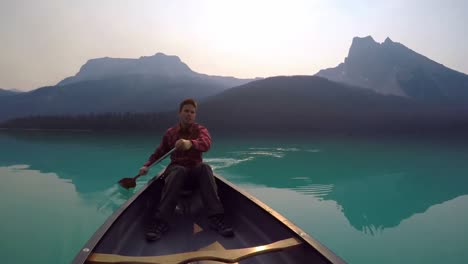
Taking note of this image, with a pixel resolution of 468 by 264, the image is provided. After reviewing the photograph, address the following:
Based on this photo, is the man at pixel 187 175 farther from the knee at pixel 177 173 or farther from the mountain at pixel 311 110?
the mountain at pixel 311 110

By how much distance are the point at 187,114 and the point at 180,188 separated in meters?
1.07

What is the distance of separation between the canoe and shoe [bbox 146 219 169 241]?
6cm

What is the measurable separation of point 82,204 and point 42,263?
393 centimetres

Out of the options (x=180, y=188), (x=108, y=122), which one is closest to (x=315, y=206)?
(x=180, y=188)

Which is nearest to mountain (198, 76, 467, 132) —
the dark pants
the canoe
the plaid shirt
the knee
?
the plaid shirt

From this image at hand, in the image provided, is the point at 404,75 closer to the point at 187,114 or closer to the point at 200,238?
the point at 187,114

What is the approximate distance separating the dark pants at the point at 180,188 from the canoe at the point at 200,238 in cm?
32

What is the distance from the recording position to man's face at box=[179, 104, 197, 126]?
161 inches

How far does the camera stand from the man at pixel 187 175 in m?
3.63

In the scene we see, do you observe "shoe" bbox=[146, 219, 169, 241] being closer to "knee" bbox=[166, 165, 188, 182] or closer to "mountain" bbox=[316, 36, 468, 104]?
"knee" bbox=[166, 165, 188, 182]

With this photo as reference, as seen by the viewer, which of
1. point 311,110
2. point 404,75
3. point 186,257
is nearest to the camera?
point 186,257

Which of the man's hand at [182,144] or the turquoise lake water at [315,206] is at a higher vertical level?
Result: the man's hand at [182,144]

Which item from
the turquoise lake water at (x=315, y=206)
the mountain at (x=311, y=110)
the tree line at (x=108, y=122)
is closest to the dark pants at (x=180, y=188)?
the turquoise lake water at (x=315, y=206)

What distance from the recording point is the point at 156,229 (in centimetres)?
356
